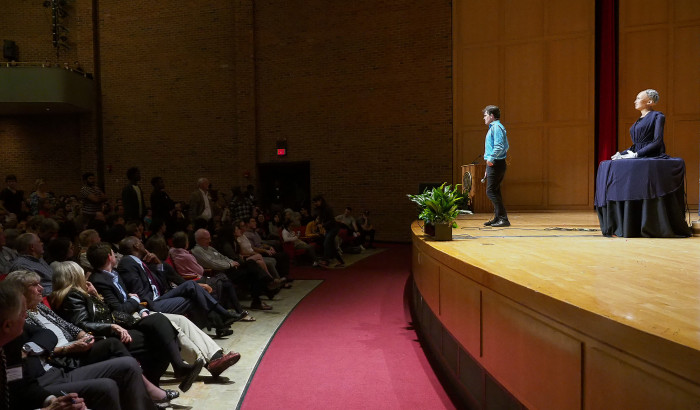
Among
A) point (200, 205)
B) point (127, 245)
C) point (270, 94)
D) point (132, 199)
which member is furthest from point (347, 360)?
point (270, 94)

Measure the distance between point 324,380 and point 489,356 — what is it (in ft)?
4.81

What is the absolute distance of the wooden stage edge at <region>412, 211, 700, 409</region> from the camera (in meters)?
1.29

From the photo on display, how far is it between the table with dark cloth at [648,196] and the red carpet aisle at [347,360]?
206cm

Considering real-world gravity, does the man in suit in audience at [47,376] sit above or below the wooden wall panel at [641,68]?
below

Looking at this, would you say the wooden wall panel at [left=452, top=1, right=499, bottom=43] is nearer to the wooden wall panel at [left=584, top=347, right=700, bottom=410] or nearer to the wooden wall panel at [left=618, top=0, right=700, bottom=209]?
the wooden wall panel at [left=618, top=0, right=700, bottom=209]

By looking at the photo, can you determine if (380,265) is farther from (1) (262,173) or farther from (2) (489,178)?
(1) (262,173)

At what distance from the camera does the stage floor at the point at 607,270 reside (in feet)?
4.92

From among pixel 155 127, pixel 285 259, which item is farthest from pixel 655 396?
pixel 155 127

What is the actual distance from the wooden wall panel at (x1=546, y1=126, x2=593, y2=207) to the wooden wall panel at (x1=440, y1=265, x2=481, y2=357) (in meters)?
6.24

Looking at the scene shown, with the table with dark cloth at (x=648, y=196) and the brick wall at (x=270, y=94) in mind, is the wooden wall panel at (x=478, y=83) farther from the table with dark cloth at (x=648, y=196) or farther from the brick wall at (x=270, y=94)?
the table with dark cloth at (x=648, y=196)

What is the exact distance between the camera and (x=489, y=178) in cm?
516

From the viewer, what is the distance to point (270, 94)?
11.8 meters

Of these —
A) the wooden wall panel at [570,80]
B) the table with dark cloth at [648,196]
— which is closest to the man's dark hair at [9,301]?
the table with dark cloth at [648,196]

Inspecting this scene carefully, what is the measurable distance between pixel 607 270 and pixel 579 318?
43.2 inches
